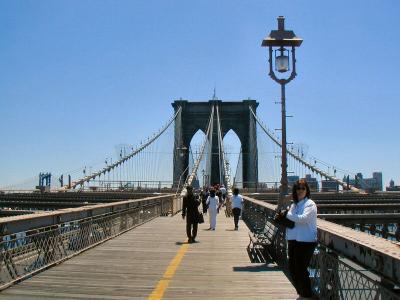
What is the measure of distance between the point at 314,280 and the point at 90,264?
423 centimetres

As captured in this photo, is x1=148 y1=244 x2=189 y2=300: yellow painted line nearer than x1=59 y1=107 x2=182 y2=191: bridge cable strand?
Yes

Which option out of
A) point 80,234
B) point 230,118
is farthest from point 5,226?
point 230,118

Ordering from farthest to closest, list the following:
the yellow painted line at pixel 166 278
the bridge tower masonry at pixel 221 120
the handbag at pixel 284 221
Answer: the bridge tower masonry at pixel 221 120 < the yellow painted line at pixel 166 278 < the handbag at pixel 284 221

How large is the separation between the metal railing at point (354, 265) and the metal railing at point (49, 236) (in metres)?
3.99

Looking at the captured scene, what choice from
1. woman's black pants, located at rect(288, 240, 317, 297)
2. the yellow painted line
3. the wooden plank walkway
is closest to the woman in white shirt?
woman's black pants, located at rect(288, 240, 317, 297)

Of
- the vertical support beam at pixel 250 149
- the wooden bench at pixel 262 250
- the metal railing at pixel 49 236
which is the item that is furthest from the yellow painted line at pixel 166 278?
the vertical support beam at pixel 250 149

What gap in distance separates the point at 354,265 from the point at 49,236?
17.1 ft

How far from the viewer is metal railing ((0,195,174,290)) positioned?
736 cm

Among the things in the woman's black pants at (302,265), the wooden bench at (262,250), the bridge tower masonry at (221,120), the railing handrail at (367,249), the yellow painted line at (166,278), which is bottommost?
the yellow painted line at (166,278)

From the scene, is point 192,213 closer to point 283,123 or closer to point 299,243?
point 283,123

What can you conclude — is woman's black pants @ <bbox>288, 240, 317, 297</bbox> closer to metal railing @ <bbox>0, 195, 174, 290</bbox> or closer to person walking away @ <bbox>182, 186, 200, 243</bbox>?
metal railing @ <bbox>0, 195, 174, 290</bbox>

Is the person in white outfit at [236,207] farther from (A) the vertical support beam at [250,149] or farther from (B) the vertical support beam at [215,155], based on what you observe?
(B) the vertical support beam at [215,155]

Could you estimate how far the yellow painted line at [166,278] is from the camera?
676cm

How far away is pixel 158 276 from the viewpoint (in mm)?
8141
